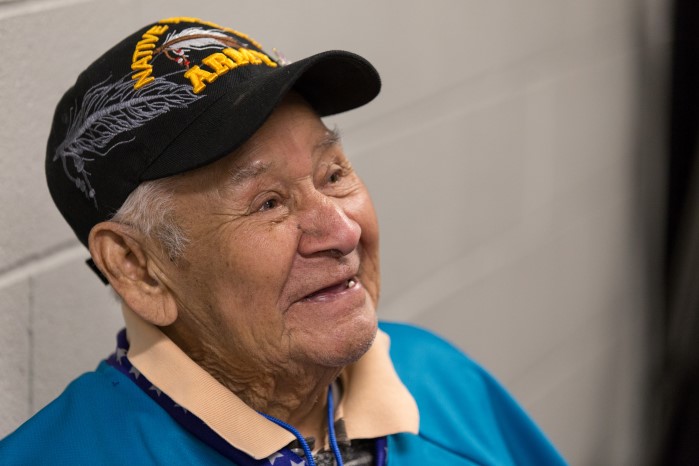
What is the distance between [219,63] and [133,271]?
0.82 feet

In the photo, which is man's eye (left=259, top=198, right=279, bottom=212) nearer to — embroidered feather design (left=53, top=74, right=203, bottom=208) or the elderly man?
the elderly man

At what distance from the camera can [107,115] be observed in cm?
110

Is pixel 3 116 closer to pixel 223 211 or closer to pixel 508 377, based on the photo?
pixel 223 211

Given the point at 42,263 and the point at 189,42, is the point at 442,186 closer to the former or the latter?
the point at 42,263

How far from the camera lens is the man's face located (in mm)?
1098

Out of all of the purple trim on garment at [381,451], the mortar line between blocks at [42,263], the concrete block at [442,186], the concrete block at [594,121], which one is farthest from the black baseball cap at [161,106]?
the concrete block at [594,121]

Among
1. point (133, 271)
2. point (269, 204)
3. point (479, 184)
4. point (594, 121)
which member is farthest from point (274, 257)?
point (594, 121)

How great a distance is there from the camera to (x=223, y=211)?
110cm

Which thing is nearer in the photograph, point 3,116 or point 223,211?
point 223,211

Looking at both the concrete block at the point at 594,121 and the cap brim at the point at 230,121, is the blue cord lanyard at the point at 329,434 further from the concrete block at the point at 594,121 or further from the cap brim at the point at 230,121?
the concrete block at the point at 594,121

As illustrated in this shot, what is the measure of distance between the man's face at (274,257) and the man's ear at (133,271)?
0.02 m

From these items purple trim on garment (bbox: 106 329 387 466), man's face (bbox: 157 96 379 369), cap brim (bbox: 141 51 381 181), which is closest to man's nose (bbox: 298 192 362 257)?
man's face (bbox: 157 96 379 369)

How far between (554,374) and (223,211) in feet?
6.47

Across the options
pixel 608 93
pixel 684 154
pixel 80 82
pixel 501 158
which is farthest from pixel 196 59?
pixel 684 154
